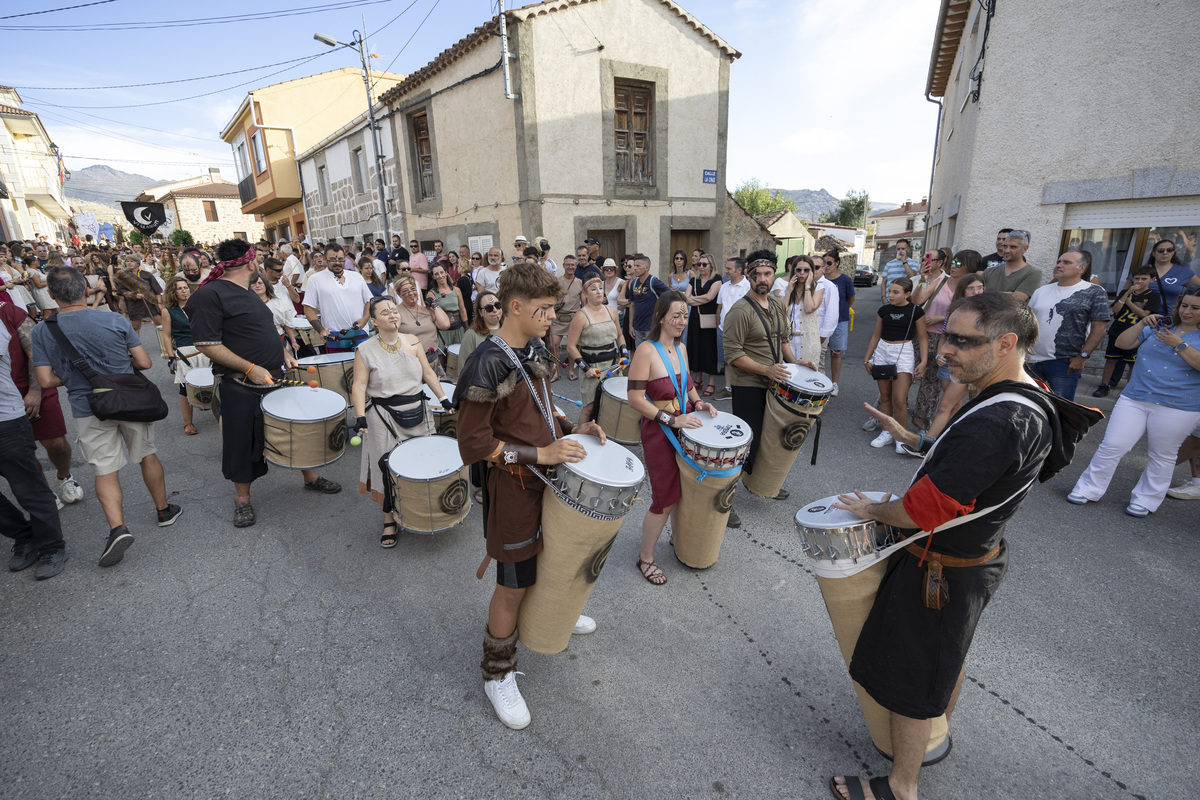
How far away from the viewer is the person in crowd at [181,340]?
5.76 meters

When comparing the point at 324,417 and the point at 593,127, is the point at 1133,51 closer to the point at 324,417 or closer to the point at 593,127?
the point at 593,127

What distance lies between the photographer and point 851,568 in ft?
6.19

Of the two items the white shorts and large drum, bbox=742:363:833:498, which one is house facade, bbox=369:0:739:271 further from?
large drum, bbox=742:363:833:498

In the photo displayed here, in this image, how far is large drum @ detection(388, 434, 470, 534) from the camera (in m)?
3.31

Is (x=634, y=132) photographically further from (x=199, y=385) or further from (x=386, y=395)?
(x=386, y=395)

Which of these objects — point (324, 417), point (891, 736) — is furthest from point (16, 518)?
point (891, 736)

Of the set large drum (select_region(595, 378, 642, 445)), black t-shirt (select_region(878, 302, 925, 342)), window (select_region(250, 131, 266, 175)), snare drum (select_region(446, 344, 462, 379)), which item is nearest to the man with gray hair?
black t-shirt (select_region(878, 302, 925, 342))

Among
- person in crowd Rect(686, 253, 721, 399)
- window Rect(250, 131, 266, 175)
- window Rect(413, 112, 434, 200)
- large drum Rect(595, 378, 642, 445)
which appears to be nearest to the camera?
large drum Rect(595, 378, 642, 445)

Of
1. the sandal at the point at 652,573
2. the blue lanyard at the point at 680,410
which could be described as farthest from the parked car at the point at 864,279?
the sandal at the point at 652,573

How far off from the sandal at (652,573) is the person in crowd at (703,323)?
13.5 ft

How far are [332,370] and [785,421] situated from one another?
416 cm

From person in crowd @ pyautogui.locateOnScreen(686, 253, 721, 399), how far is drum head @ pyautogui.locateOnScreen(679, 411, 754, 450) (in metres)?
3.93

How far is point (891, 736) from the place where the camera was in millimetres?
1967

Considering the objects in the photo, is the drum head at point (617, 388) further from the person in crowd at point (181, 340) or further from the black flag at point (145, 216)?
the black flag at point (145, 216)
